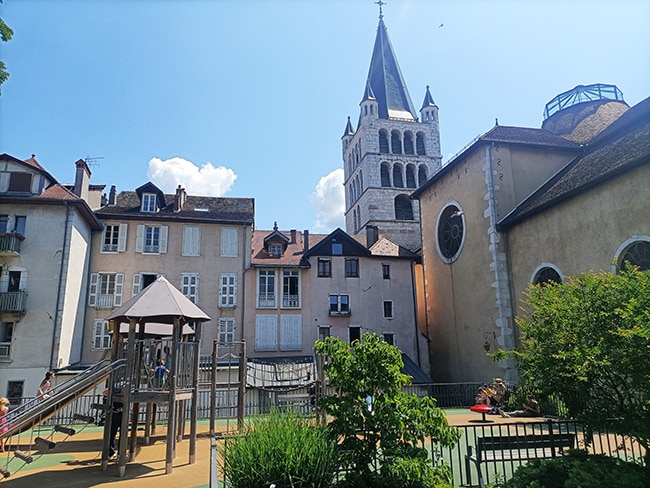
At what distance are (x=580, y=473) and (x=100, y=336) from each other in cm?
2305

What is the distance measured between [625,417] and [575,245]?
1158 centimetres

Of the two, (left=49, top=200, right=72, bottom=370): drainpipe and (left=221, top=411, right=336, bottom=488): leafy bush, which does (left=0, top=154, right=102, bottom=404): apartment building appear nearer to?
(left=49, top=200, right=72, bottom=370): drainpipe

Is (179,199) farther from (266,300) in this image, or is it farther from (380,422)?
(380,422)

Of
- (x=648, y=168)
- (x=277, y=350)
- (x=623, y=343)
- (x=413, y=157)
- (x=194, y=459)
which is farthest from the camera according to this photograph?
(x=413, y=157)

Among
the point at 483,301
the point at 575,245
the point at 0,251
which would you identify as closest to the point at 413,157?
the point at 483,301

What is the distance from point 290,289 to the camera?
25.7 metres

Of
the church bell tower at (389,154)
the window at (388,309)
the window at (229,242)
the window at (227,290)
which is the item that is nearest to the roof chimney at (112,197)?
the window at (229,242)

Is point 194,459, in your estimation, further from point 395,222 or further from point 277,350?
point 395,222

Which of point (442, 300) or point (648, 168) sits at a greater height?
point (648, 168)

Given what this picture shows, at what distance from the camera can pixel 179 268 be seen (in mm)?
24562

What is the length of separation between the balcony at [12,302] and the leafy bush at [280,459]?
19.3 meters

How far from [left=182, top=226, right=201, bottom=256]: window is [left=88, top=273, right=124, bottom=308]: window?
12.2 ft

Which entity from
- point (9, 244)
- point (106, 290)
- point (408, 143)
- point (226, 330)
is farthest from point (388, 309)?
point (408, 143)

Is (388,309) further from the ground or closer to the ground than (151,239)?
closer to the ground
